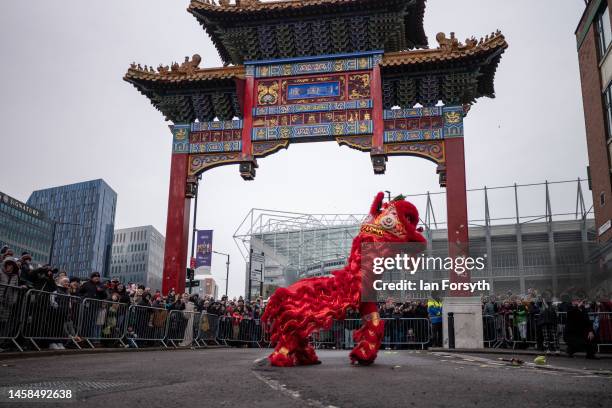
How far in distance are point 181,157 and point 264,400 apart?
15619 millimetres

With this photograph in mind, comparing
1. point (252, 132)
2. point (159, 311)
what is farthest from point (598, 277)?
point (252, 132)

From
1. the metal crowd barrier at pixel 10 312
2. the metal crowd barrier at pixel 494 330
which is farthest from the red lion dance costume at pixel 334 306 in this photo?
the metal crowd barrier at pixel 494 330

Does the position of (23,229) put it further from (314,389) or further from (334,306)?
(314,389)

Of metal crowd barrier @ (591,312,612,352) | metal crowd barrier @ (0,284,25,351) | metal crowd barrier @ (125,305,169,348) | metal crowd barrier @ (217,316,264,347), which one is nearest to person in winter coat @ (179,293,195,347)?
metal crowd barrier @ (125,305,169,348)

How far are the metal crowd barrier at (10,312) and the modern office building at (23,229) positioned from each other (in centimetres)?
6498

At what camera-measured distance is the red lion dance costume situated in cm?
626

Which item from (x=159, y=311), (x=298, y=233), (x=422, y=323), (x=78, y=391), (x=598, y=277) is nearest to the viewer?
(x=78, y=391)

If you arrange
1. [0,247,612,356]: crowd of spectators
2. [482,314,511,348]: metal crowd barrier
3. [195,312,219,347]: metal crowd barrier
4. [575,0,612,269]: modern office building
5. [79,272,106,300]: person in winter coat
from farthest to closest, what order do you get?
[575,0,612,269]: modern office building → [195,312,219,347]: metal crowd barrier → [482,314,511,348]: metal crowd barrier → [79,272,106,300]: person in winter coat → [0,247,612,356]: crowd of spectators

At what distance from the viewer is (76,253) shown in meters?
91.3

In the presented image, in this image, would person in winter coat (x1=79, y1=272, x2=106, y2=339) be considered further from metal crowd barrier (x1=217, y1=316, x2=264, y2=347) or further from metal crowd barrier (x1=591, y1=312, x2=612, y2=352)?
metal crowd barrier (x1=591, y1=312, x2=612, y2=352)

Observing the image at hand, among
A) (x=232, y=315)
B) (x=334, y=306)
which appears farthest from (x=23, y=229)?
(x=334, y=306)

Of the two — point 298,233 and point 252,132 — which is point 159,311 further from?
point 298,233

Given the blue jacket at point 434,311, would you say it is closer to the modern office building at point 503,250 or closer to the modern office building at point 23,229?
the modern office building at point 503,250

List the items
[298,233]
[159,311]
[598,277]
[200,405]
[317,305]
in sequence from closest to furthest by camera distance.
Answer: [200,405] → [598,277] → [317,305] → [159,311] → [298,233]
